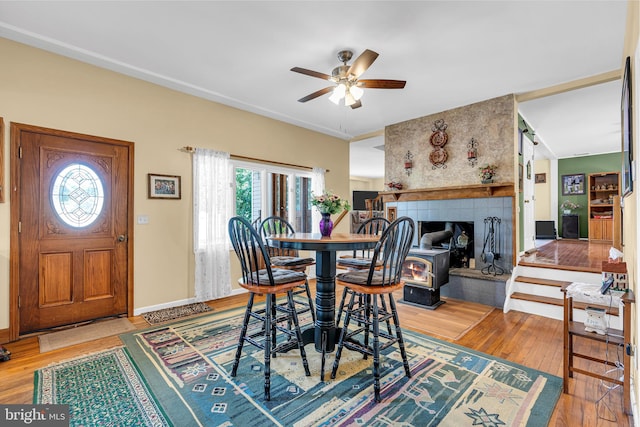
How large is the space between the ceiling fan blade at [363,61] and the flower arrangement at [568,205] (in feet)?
30.1

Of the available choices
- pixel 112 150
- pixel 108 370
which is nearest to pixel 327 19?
pixel 112 150

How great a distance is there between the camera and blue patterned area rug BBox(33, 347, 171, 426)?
173cm

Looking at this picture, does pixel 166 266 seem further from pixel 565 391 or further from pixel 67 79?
pixel 565 391

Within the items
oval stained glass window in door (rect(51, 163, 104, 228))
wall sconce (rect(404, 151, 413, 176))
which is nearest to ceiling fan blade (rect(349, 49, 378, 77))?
wall sconce (rect(404, 151, 413, 176))

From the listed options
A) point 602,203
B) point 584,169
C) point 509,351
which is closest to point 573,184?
point 584,169

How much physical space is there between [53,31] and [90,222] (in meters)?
1.85

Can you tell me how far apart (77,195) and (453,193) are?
4.93 meters

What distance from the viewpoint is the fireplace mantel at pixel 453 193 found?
164 inches

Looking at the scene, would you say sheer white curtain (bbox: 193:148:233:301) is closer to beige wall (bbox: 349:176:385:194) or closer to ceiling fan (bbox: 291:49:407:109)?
ceiling fan (bbox: 291:49:407:109)

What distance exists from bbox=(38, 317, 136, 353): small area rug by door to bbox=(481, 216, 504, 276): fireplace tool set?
→ 4502mm

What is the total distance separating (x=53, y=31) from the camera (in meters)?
2.72

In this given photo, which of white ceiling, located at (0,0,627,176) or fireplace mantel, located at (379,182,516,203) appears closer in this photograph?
white ceiling, located at (0,0,627,176)

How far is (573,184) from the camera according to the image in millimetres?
8664

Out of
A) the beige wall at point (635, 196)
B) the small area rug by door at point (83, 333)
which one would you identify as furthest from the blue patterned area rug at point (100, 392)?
the beige wall at point (635, 196)
